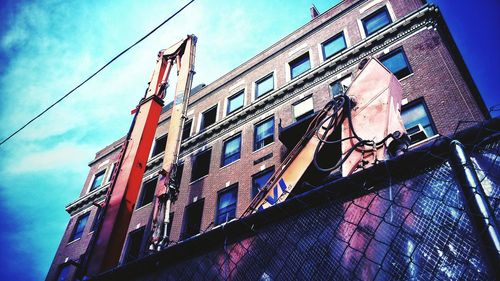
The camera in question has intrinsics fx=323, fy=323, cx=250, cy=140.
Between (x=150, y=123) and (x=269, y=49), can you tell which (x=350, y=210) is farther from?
(x=269, y=49)

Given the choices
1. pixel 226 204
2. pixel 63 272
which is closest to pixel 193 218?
pixel 226 204

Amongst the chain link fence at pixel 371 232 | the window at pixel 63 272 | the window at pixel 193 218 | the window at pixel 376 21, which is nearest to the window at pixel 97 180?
the window at pixel 63 272

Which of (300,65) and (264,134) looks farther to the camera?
(300,65)

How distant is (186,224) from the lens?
18.2 metres

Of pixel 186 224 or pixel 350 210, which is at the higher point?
pixel 186 224

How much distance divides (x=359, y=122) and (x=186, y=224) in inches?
562

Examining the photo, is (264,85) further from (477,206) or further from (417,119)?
(477,206)

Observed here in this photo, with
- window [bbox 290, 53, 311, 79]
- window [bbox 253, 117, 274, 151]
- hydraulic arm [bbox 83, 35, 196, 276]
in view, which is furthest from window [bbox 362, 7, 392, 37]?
hydraulic arm [bbox 83, 35, 196, 276]

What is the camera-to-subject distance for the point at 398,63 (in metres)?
15.5

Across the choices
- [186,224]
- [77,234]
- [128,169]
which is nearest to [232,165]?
[186,224]

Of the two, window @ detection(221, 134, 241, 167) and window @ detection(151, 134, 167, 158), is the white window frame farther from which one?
window @ detection(151, 134, 167, 158)

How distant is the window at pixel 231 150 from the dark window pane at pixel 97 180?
45.8 feet

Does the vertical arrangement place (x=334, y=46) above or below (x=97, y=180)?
above

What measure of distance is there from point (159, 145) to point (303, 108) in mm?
12985
